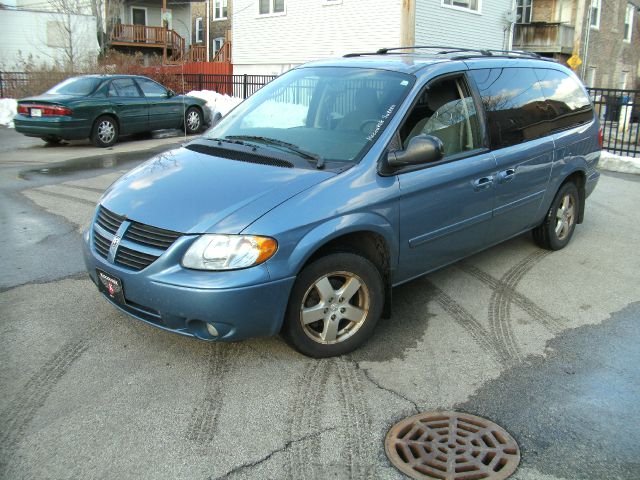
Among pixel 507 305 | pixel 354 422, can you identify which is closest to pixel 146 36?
pixel 507 305

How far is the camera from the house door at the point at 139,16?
126ft

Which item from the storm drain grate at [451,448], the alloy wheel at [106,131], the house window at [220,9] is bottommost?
the storm drain grate at [451,448]

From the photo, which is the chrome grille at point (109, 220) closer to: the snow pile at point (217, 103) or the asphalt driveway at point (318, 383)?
the asphalt driveway at point (318, 383)

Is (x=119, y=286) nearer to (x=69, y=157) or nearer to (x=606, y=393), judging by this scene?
(x=606, y=393)

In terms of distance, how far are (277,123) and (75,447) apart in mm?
2686

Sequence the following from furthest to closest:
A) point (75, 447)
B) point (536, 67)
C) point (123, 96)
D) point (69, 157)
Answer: point (123, 96) < point (69, 157) < point (536, 67) < point (75, 447)

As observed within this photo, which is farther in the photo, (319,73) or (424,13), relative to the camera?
(424,13)

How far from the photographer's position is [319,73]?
16.5ft

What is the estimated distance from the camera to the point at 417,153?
4074 mm

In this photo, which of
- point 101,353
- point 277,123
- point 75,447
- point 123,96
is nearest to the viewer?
point 75,447

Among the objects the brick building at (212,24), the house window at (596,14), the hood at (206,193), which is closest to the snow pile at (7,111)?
the hood at (206,193)

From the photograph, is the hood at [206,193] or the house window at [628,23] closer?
the hood at [206,193]

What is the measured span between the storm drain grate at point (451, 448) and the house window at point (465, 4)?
62.4ft

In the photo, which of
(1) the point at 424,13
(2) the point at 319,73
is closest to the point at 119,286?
(2) the point at 319,73
